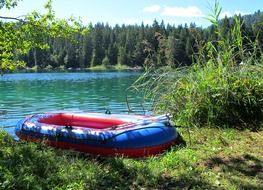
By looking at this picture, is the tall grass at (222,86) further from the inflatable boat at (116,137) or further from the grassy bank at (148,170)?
the grassy bank at (148,170)

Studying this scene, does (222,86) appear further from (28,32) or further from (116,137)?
(28,32)

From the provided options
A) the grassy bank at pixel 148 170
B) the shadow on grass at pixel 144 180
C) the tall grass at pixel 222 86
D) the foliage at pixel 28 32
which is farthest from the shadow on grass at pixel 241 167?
the foliage at pixel 28 32

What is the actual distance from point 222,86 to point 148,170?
3.30 metres

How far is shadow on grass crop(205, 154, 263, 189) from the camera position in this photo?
17.4ft

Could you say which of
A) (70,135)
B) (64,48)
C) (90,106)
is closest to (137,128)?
(70,135)

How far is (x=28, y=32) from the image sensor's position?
7.80m

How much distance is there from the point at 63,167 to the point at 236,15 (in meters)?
5.33

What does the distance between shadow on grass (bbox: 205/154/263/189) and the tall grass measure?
7.27 feet

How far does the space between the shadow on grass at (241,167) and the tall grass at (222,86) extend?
222 cm

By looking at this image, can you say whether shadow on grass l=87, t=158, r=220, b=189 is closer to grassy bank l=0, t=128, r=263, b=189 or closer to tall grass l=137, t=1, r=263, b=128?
grassy bank l=0, t=128, r=263, b=189

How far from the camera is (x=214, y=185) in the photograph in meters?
5.26

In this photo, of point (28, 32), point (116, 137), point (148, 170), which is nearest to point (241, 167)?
point (148, 170)

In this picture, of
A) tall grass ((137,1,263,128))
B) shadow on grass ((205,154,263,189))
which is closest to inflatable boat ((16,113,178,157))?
tall grass ((137,1,263,128))

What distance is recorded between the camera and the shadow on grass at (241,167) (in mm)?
5314
